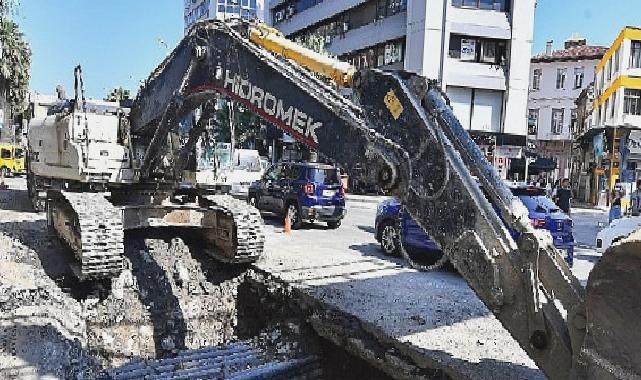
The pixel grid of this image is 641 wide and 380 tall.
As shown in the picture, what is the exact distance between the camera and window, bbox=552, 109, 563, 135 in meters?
44.5

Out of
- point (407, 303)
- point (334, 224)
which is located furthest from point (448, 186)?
point (334, 224)

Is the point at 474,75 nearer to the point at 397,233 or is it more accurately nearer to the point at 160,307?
the point at 397,233

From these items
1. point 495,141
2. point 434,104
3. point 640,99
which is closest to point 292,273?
point 434,104

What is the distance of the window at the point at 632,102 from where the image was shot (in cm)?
2805

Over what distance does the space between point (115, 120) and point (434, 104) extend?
631 centimetres

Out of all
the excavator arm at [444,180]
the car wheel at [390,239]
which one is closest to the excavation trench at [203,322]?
the excavator arm at [444,180]

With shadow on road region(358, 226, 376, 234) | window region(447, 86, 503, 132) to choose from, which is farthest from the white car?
window region(447, 86, 503, 132)

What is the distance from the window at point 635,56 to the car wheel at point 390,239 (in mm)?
23124

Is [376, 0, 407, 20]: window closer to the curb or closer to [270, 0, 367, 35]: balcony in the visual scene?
[270, 0, 367, 35]: balcony

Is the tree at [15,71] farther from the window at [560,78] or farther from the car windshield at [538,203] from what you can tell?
the window at [560,78]

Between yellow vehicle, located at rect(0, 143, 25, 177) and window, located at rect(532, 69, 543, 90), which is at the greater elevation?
window, located at rect(532, 69, 543, 90)

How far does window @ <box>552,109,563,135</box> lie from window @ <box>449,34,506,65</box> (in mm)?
17611

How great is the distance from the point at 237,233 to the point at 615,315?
20.1ft

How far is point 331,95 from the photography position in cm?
468
